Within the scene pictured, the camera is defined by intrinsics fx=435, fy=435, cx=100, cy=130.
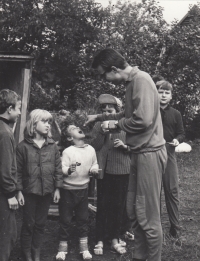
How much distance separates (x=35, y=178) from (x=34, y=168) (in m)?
0.10

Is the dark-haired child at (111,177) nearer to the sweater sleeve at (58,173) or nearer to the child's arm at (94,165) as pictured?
the child's arm at (94,165)

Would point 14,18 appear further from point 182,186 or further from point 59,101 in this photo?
point 182,186

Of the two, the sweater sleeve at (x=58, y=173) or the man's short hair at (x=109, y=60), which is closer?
the man's short hair at (x=109, y=60)

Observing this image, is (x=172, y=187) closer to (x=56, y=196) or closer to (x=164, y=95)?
(x=164, y=95)

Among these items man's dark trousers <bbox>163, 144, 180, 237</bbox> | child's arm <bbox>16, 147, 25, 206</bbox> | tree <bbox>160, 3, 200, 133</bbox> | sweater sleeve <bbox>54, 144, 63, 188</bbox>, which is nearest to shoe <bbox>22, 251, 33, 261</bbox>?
child's arm <bbox>16, 147, 25, 206</bbox>

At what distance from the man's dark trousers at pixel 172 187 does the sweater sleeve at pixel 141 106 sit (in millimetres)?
1583

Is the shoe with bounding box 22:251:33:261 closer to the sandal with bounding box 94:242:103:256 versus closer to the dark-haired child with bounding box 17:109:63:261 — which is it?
the dark-haired child with bounding box 17:109:63:261

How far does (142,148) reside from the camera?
3.83 m

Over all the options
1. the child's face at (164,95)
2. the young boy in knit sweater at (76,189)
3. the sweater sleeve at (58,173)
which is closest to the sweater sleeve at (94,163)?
the young boy in knit sweater at (76,189)

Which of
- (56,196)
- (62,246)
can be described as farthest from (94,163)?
(62,246)

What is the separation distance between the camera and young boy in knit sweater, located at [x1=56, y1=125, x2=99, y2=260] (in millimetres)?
4750

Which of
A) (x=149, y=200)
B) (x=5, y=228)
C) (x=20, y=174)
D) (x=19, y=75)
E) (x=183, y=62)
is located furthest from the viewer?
(x=183, y=62)

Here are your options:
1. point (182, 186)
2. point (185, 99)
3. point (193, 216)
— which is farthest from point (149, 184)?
point (185, 99)

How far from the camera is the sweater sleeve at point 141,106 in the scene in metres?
3.68
